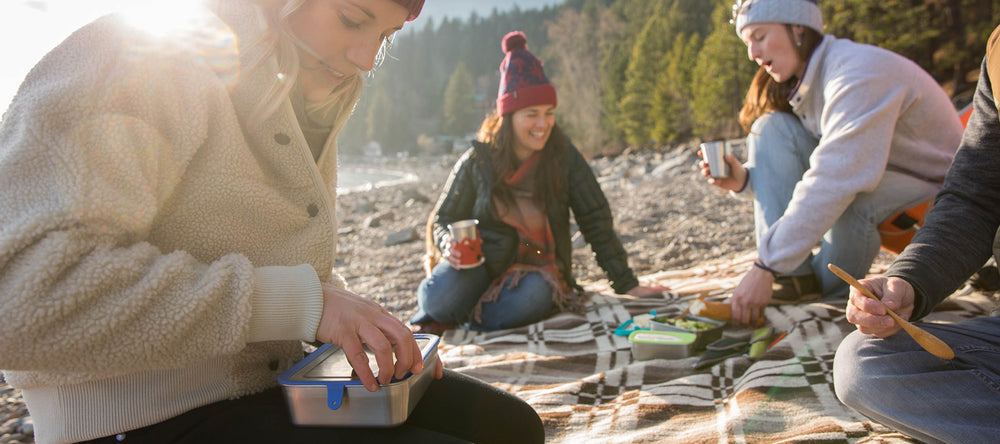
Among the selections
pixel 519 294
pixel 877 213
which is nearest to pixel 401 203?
pixel 519 294

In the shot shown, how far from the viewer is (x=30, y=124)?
96 centimetres

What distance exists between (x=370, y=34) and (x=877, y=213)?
2327 millimetres

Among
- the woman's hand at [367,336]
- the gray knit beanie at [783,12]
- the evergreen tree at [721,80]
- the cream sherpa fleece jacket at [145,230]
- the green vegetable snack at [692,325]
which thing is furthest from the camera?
the evergreen tree at [721,80]

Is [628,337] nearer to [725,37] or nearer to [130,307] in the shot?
[130,307]

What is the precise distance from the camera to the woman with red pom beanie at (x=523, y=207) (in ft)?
11.0

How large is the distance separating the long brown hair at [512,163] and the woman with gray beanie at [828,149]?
0.98 m

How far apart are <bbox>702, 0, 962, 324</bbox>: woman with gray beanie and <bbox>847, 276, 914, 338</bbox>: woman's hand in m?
0.91

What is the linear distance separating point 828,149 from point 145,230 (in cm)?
244

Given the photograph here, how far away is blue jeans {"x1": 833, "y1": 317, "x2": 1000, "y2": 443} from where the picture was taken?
131 cm

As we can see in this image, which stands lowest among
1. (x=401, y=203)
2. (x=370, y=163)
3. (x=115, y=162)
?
(x=370, y=163)

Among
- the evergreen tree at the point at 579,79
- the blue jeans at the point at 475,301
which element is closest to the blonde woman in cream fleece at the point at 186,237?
the blue jeans at the point at 475,301

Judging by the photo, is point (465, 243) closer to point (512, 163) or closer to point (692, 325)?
point (512, 163)

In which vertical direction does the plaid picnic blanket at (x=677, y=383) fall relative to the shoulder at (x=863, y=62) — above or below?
below

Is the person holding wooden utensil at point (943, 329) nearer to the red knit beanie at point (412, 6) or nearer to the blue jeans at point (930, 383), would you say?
Result: the blue jeans at point (930, 383)
